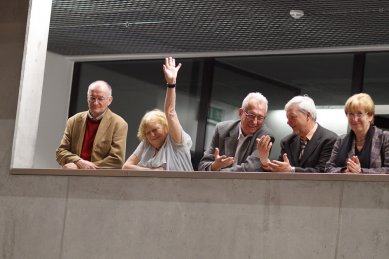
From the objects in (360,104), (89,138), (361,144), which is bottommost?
(89,138)

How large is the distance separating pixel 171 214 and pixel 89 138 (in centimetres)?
111

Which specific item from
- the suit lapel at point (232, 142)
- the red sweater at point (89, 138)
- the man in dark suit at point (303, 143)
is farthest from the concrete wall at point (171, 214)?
the suit lapel at point (232, 142)

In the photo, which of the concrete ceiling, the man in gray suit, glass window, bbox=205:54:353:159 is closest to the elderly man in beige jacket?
the man in gray suit

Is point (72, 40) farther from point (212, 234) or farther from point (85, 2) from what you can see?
point (212, 234)

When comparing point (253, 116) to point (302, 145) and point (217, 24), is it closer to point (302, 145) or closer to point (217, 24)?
point (302, 145)

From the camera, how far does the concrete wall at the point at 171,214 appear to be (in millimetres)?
4898

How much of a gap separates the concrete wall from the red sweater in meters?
0.37

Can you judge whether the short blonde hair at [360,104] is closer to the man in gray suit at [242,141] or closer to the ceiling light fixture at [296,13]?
the man in gray suit at [242,141]

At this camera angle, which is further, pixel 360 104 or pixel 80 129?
pixel 80 129

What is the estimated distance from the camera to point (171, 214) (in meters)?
5.53

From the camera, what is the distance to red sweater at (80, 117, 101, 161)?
636 cm

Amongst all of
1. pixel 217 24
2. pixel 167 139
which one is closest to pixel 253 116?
pixel 167 139

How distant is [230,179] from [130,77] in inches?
212

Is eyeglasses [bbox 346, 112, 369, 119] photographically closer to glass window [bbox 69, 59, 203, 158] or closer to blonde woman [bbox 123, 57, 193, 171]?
blonde woman [bbox 123, 57, 193, 171]
